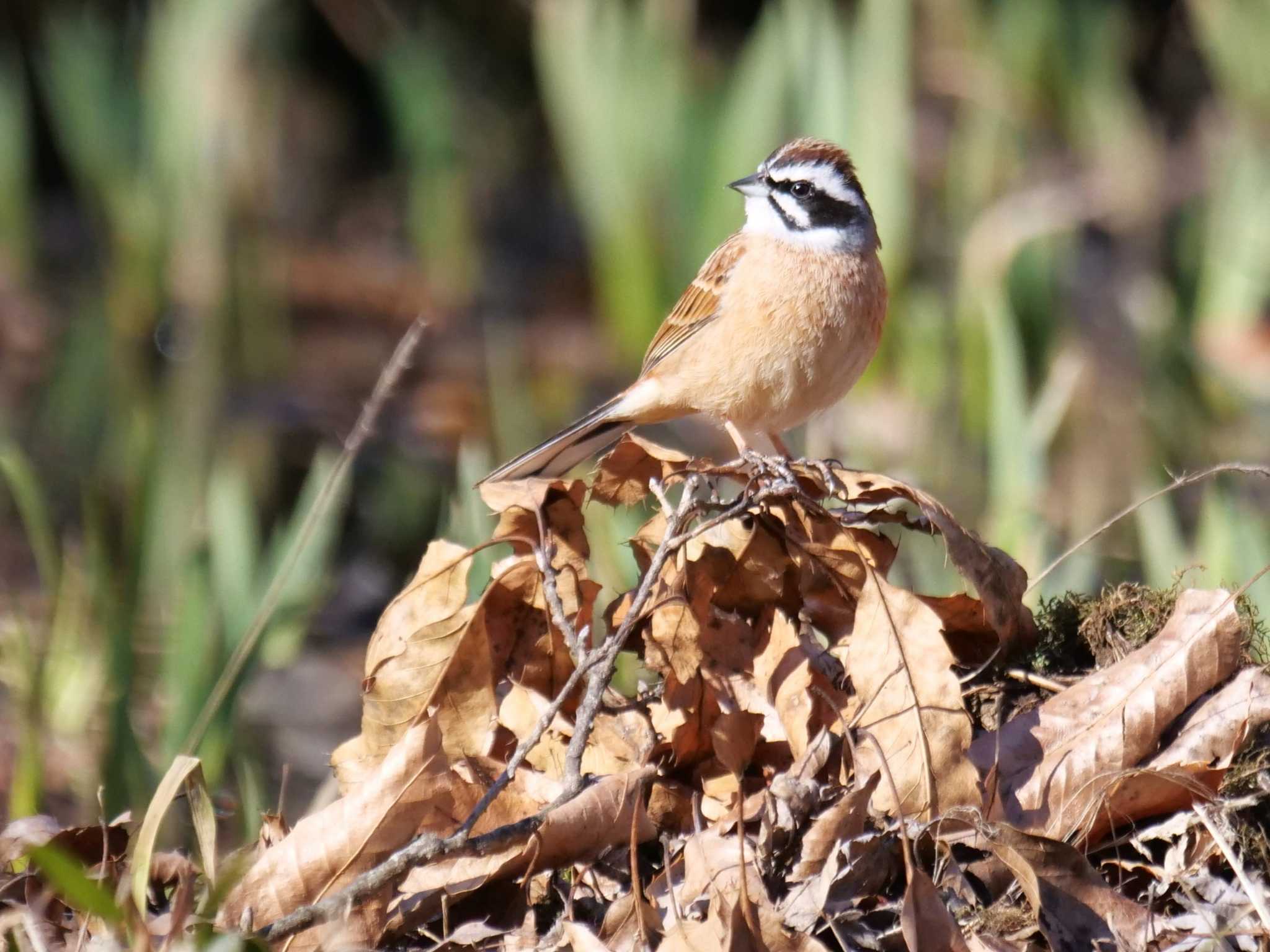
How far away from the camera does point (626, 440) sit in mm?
2848

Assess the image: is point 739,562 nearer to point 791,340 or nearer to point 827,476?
point 827,476

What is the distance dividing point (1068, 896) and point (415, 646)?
3.61 feet

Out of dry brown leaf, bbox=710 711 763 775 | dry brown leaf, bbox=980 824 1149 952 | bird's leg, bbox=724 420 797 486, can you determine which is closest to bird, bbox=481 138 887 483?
bird's leg, bbox=724 420 797 486

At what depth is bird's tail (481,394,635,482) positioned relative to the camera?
13.8 feet

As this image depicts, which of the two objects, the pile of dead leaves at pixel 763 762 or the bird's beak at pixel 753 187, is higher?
the bird's beak at pixel 753 187

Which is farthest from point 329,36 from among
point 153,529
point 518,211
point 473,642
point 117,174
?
point 473,642

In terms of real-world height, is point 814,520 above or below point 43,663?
above

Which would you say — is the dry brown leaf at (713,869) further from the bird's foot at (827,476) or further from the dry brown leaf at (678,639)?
the bird's foot at (827,476)

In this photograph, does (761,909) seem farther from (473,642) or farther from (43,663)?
(43,663)

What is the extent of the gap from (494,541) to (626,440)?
0.36m

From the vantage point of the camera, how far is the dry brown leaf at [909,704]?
96.5 inches

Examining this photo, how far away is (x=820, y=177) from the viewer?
4.48 m

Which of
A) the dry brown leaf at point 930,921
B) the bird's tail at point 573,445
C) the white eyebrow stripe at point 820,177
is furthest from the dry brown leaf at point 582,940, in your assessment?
the white eyebrow stripe at point 820,177

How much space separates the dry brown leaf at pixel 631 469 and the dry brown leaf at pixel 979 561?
0.30m
